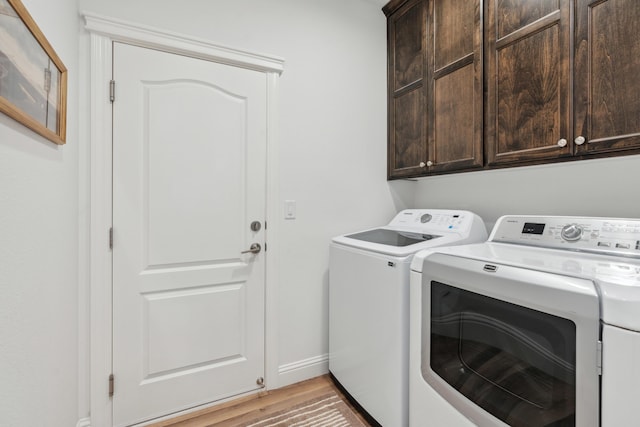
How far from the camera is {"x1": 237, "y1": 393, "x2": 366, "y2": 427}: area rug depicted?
1.55 meters

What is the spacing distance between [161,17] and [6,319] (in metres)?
1.53

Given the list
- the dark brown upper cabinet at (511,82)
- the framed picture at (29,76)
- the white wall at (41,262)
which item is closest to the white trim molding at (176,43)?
the white wall at (41,262)

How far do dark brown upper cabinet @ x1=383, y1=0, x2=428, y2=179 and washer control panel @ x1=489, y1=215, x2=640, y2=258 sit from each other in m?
0.65

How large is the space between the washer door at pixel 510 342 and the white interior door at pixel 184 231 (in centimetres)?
107

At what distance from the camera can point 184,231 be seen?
5.34ft

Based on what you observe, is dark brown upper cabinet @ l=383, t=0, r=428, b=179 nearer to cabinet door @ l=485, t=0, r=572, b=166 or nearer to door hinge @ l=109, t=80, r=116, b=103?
cabinet door @ l=485, t=0, r=572, b=166

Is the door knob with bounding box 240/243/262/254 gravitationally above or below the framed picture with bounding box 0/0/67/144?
below

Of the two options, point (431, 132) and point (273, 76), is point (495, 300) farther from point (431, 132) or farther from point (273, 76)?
point (273, 76)

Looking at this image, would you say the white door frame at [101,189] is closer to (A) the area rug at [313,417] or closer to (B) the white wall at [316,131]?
(B) the white wall at [316,131]

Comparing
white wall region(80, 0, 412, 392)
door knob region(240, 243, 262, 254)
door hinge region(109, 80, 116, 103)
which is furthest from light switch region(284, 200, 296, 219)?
door hinge region(109, 80, 116, 103)

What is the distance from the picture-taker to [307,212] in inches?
76.9

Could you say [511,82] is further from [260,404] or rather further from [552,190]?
[260,404]

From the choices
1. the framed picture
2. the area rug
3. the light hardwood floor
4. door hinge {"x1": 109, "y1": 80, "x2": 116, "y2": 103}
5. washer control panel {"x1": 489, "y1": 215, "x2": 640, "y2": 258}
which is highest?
door hinge {"x1": 109, "y1": 80, "x2": 116, "y2": 103}

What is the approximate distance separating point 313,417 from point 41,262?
144cm
